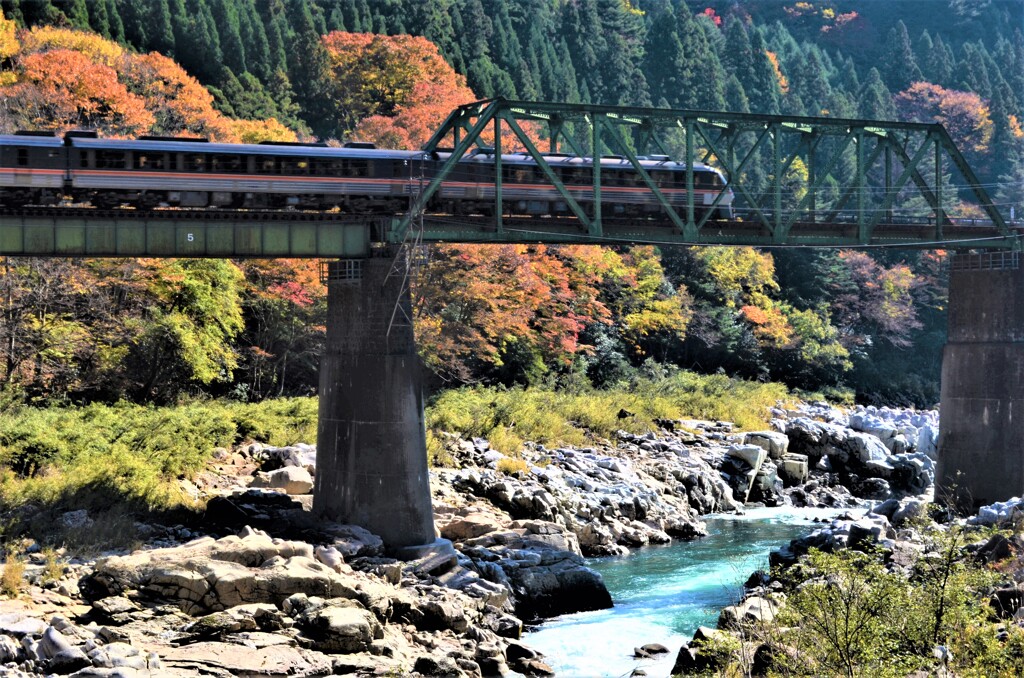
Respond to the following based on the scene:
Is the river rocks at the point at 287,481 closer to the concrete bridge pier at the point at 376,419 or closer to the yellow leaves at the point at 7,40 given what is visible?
the concrete bridge pier at the point at 376,419

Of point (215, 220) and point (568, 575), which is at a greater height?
point (215, 220)

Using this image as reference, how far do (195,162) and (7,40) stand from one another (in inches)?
1095

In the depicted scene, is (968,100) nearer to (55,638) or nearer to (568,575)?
(568,575)

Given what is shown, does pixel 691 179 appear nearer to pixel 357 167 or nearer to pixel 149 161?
pixel 357 167

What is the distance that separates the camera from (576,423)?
50.5 metres

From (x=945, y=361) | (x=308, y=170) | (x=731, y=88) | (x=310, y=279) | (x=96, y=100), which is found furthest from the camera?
(x=731, y=88)

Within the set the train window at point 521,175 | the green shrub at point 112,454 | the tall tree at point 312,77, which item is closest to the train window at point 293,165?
the train window at point 521,175

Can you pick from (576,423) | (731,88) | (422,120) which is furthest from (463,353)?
(731,88)

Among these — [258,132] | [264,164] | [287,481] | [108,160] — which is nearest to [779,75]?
[258,132]

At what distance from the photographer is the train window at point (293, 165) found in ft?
116

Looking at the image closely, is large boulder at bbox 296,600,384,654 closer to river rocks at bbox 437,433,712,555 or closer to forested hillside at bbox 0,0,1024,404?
river rocks at bbox 437,433,712,555

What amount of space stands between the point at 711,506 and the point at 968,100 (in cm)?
8967

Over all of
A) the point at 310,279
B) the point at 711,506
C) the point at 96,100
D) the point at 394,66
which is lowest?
the point at 711,506

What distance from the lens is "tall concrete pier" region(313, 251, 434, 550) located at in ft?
103
